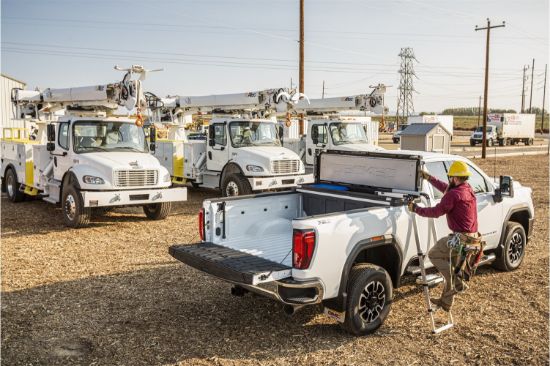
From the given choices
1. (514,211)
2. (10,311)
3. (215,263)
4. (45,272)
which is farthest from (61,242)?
(514,211)

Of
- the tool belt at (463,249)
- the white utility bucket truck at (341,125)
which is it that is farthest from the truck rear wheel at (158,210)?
the tool belt at (463,249)

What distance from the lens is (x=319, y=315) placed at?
6000 mm

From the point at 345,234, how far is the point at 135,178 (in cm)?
670

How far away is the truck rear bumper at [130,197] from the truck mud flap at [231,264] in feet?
16.3

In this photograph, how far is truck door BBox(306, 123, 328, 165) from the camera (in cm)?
1617

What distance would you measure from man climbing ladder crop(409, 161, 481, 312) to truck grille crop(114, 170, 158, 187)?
22.3 ft

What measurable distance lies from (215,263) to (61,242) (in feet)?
18.2

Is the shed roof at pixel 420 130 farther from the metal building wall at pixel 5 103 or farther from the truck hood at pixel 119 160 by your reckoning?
the metal building wall at pixel 5 103

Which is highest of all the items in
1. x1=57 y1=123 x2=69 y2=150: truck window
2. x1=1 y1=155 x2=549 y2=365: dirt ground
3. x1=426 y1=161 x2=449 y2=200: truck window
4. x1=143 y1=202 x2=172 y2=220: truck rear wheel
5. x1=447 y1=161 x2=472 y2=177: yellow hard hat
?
x1=57 y1=123 x2=69 y2=150: truck window

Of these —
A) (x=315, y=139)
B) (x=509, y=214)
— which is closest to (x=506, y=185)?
(x=509, y=214)

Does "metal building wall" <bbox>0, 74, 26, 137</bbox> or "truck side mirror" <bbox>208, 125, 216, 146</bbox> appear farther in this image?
"metal building wall" <bbox>0, 74, 26, 137</bbox>

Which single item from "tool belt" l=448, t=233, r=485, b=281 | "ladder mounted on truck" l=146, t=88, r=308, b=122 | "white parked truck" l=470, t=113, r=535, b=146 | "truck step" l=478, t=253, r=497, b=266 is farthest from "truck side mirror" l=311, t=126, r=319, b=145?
"white parked truck" l=470, t=113, r=535, b=146

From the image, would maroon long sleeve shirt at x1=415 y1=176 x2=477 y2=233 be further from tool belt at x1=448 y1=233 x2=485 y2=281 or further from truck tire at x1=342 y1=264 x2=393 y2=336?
truck tire at x1=342 y1=264 x2=393 y2=336

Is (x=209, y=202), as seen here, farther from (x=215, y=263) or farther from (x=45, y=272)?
(x=45, y=272)
